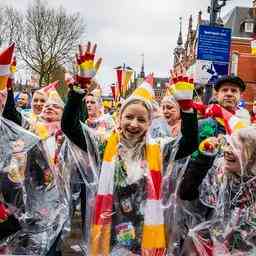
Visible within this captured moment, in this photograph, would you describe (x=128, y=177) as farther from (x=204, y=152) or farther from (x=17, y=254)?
(x=17, y=254)

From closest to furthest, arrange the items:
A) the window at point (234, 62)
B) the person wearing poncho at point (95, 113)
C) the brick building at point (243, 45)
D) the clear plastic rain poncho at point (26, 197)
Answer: the clear plastic rain poncho at point (26, 197), the person wearing poncho at point (95, 113), the brick building at point (243, 45), the window at point (234, 62)

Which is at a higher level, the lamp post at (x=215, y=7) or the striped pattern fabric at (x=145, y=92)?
the lamp post at (x=215, y=7)

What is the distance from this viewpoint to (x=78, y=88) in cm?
314

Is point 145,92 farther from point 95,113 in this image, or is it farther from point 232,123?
point 95,113

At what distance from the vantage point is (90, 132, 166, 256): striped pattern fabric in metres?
2.81

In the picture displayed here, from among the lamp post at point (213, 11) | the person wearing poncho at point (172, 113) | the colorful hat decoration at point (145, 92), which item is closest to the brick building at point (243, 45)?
the lamp post at point (213, 11)

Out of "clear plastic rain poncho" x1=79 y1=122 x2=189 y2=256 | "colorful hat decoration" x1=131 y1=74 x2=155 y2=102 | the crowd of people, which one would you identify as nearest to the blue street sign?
"colorful hat decoration" x1=131 y1=74 x2=155 y2=102

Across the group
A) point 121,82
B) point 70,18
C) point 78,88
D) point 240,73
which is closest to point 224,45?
point 121,82

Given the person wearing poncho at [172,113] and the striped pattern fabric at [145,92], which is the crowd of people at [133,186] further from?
the person wearing poncho at [172,113]

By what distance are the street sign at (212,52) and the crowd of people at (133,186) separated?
6948mm

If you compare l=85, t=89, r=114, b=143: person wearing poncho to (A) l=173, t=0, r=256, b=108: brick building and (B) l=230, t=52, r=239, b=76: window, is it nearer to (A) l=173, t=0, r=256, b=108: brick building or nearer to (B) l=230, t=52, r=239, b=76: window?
(A) l=173, t=0, r=256, b=108: brick building

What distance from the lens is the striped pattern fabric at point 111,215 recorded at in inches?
111

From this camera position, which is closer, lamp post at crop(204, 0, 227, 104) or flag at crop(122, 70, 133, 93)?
flag at crop(122, 70, 133, 93)

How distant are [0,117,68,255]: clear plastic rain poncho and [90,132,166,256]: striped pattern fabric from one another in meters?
0.30
